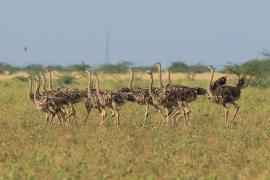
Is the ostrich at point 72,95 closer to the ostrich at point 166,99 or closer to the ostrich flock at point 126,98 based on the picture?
the ostrich flock at point 126,98

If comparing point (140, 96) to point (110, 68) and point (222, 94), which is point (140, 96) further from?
point (110, 68)

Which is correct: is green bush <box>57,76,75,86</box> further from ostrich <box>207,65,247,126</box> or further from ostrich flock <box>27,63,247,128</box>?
ostrich <box>207,65,247,126</box>

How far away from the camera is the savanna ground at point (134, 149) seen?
10.4m

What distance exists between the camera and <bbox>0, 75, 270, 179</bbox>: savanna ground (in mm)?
10438

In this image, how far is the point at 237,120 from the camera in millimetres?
18297

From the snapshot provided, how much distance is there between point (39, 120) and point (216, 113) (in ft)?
15.4

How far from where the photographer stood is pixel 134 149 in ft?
41.2

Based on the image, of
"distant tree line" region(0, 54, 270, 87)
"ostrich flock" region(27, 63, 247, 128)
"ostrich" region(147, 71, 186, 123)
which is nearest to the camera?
"ostrich flock" region(27, 63, 247, 128)

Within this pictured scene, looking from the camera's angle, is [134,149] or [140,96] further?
[140,96]

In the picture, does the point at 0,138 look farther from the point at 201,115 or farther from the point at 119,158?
the point at 201,115

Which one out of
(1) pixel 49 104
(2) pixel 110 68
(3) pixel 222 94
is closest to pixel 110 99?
(1) pixel 49 104

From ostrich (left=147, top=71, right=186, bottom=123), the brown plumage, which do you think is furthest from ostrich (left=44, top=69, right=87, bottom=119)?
ostrich (left=147, top=71, right=186, bottom=123)

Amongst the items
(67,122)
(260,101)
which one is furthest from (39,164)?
(260,101)

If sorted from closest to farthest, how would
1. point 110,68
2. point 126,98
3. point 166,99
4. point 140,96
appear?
point 166,99, point 126,98, point 140,96, point 110,68
